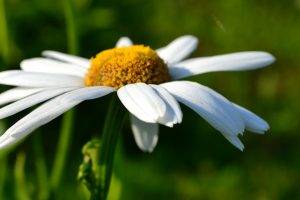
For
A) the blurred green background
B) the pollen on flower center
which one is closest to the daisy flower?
the pollen on flower center

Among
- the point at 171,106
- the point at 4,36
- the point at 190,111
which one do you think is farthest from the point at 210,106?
the point at 190,111

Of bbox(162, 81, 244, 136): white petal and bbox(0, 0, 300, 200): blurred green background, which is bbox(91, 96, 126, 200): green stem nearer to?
bbox(162, 81, 244, 136): white petal

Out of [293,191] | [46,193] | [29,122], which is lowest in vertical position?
[293,191]

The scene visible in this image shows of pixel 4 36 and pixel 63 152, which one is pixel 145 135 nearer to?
pixel 63 152

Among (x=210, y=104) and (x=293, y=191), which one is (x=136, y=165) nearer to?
(x=293, y=191)

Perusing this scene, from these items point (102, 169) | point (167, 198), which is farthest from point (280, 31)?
point (102, 169)

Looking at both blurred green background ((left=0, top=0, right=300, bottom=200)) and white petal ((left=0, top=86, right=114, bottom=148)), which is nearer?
white petal ((left=0, top=86, right=114, bottom=148))

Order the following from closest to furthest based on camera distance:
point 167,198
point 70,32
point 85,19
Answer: point 70,32, point 167,198, point 85,19
